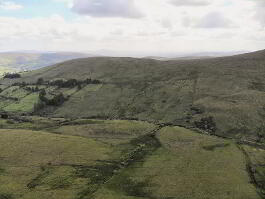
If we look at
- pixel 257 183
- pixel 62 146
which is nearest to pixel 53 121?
pixel 62 146

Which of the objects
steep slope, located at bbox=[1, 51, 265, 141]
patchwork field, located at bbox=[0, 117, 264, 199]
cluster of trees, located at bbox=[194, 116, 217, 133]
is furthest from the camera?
steep slope, located at bbox=[1, 51, 265, 141]

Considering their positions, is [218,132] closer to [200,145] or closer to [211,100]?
[200,145]

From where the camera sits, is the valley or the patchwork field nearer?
the patchwork field

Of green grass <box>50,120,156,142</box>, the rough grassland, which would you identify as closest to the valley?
the rough grassland

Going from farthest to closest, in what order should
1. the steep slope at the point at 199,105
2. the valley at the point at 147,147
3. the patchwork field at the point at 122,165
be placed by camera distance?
the steep slope at the point at 199,105, the valley at the point at 147,147, the patchwork field at the point at 122,165

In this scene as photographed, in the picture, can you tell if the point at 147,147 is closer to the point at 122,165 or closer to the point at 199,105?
the point at 122,165

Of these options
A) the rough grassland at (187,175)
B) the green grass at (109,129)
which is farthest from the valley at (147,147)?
the green grass at (109,129)

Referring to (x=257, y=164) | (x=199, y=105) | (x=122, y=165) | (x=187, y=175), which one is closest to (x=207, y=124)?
(x=199, y=105)

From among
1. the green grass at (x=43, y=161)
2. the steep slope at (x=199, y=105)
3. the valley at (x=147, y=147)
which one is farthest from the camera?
the steep slope at (x=199, y=105)

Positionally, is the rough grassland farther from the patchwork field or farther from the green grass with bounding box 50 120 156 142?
the green grass with bounding box 50 120 156 142

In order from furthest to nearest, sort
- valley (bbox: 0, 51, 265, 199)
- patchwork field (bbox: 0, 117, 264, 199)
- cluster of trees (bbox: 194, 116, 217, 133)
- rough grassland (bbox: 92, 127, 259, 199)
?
1. cluster of trees (bbox: 194, 116, 217, 133)
2. valley (bbox: 0, 51, 265, 199)
3. patchwork field (bbox: 0, 117, 264, 199)
4. rough grassland (bbox: 92, 127, 259, 199)

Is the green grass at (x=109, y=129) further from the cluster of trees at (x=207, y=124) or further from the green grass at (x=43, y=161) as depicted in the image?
the cluster of trees at (x=207, y=124)
